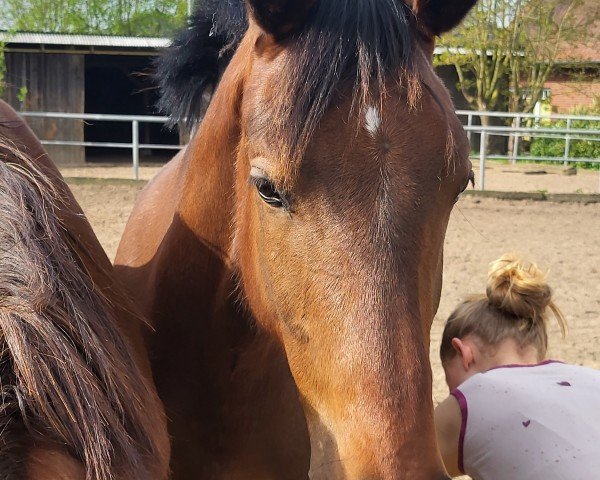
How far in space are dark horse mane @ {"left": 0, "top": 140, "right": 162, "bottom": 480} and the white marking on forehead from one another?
682mm

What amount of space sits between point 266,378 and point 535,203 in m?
10.2

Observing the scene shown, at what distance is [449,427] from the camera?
8.21ft

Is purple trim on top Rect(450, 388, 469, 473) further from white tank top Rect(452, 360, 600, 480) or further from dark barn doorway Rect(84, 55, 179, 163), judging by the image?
dark barn doorway Rect(84, 55, 179, 163)

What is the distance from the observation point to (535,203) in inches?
464

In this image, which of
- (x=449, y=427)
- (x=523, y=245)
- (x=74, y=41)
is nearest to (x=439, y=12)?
(x=449, y=427)

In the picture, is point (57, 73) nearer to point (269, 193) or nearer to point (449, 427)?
point (449, 427)

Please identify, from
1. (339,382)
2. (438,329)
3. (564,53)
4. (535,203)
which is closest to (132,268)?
(339,382)

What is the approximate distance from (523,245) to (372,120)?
769cm

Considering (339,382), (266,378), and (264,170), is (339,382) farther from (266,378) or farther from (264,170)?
(266,378)

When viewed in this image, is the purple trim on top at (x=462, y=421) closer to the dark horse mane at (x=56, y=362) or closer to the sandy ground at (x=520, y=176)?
the dark horse mane at (x=56, y=362)

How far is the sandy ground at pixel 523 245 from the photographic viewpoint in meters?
5.94

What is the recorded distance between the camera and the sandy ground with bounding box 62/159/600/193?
47.1 ft

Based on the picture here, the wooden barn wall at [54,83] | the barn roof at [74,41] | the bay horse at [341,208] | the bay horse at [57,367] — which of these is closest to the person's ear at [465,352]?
the bay horse at [341,208]

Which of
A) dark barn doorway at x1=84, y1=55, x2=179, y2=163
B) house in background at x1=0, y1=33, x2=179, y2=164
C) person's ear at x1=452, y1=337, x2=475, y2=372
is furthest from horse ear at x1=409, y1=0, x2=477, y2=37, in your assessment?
dark barn doorway at x1=84, y1=55, x2=179, y2=163
